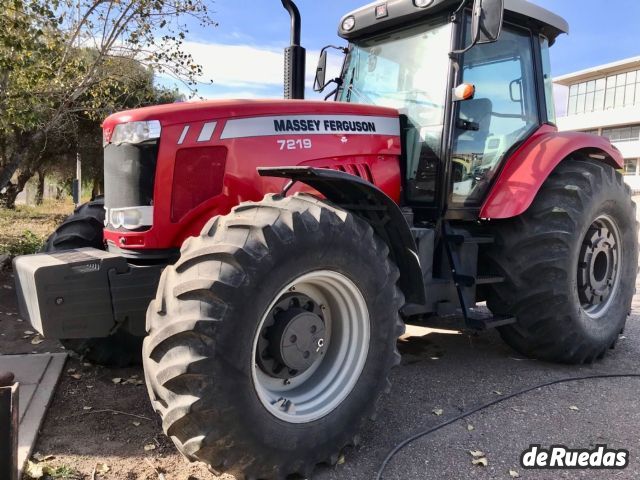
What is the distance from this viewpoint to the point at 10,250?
24.4 feet

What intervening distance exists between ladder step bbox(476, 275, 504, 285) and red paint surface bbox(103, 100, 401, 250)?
1218 mm

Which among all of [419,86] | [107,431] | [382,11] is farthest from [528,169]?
[107,431]

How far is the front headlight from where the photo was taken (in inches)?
114

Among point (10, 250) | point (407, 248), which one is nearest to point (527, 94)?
point (407, 248)

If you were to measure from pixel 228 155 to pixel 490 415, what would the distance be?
7.13 ft

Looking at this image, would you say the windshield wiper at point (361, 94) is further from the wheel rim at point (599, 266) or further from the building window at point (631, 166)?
the building window at point (631, 166)

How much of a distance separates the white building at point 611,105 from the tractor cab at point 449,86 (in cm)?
4217

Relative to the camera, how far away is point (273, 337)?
8.76 ft

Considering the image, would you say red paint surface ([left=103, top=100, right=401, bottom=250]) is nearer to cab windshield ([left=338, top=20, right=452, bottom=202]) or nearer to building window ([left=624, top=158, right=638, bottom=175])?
cab windshield ([left=338, top=20, right=452, bottom=202])

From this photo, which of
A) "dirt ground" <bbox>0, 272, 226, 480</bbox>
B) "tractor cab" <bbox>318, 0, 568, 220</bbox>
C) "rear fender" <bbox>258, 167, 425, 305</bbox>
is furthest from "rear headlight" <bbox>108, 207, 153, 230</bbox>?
"tractor cab" <bbox>318, 0, 568, 220</bbox>

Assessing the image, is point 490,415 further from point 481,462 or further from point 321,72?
point 321,72

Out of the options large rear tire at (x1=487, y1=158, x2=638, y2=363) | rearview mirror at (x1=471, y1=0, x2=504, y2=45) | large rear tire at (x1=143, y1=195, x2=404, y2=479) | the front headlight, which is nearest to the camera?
large rear tire at (x1=143, y1=195, x2=404, y2=479)

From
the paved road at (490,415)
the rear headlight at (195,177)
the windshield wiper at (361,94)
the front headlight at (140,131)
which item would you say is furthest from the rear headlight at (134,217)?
the windshield wiper at (361,94)

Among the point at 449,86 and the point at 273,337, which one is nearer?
the point at 273,337
